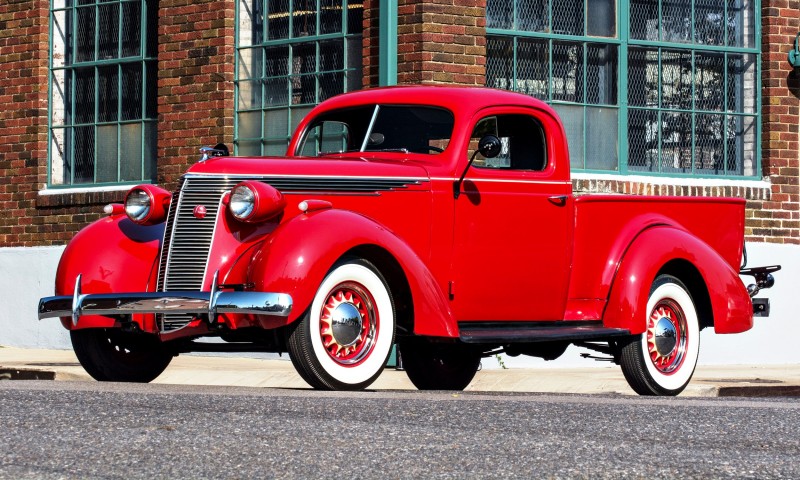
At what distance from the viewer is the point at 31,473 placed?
437 centimetres

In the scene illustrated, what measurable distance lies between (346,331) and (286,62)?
23.0ft

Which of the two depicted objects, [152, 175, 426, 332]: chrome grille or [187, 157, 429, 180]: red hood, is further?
[187, 157, 429, 180]: red hood

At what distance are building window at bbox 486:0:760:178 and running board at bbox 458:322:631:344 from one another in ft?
16.2

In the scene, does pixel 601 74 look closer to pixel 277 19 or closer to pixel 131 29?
pixel 277 19

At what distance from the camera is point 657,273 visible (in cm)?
922

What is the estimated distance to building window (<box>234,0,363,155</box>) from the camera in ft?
45.2

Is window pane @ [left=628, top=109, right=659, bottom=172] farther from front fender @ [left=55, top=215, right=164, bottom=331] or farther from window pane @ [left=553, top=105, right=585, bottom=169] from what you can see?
front fender @ [left=55, top=215, right=164, bottom=331]

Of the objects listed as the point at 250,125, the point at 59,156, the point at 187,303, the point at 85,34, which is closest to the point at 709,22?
the point at 250,125

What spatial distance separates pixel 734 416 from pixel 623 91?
817 cm

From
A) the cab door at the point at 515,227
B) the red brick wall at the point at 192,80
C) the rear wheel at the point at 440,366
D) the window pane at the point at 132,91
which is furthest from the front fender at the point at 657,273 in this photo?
the window pane at the point at 132,91

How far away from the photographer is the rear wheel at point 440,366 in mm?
9734

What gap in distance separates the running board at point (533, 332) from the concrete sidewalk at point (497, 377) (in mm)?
1871

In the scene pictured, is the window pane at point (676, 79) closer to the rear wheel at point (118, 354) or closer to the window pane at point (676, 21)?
the window pane at point (676, 21)

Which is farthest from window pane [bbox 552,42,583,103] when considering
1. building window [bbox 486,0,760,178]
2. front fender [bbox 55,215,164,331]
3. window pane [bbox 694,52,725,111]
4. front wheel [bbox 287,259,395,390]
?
front wheel [bbox 287,259,395,390]
